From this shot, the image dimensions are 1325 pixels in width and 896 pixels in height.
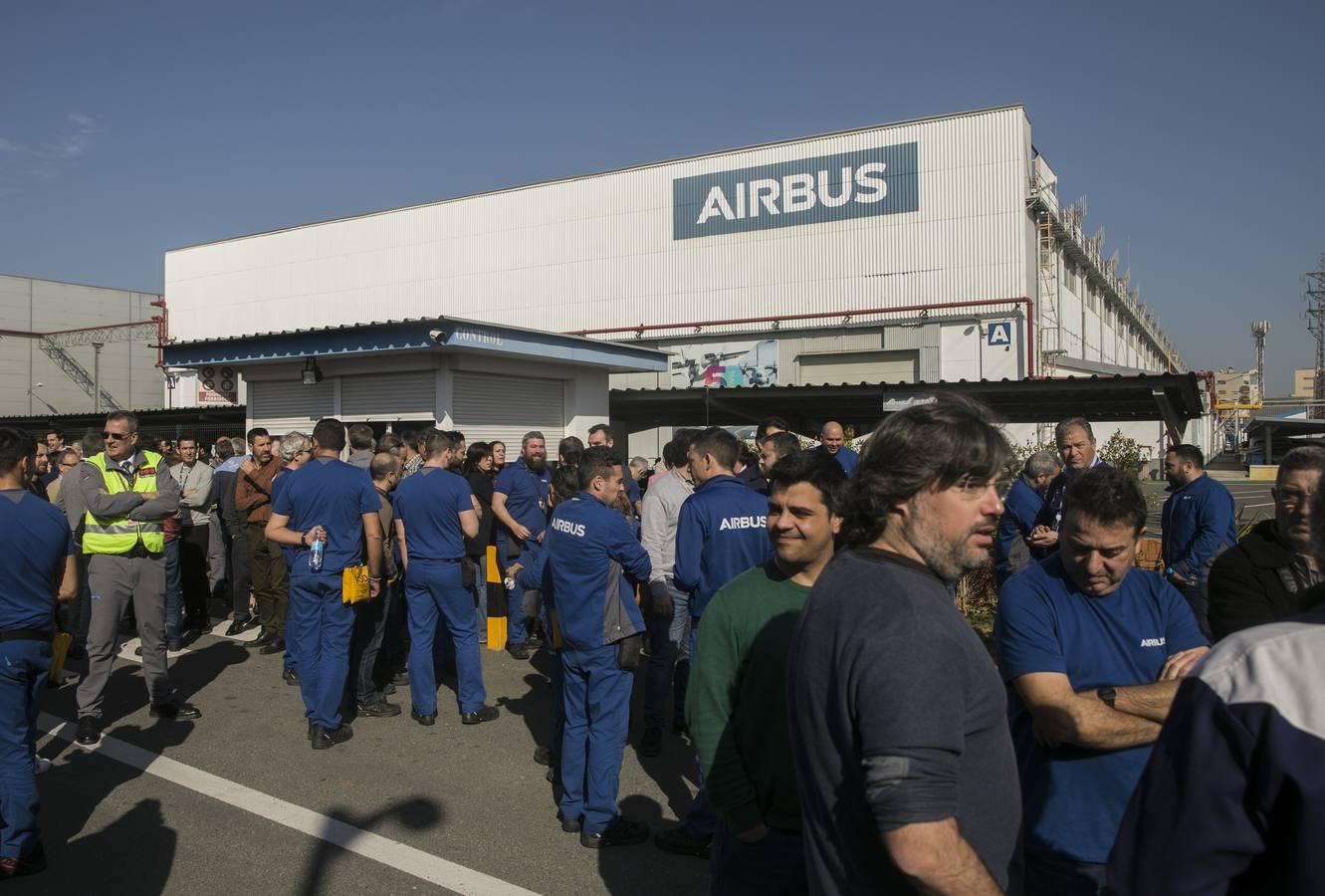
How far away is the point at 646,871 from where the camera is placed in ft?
14.9

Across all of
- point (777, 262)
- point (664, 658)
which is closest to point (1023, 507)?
point (664, 658)

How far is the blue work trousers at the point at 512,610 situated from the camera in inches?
356

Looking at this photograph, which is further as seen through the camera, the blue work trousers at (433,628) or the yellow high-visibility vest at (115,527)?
the blue work trousers at (433,628)

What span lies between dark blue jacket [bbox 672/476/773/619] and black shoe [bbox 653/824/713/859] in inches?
46.7

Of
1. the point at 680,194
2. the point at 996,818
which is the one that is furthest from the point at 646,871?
the point at 680,194

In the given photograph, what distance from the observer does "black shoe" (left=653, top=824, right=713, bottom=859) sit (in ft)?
15.4

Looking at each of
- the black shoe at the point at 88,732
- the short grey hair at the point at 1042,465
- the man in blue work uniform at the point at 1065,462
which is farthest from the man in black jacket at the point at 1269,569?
the black shoe at the point at 88,732

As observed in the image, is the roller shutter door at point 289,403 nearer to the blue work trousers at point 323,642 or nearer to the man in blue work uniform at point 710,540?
the blue work trousers at point 323,642

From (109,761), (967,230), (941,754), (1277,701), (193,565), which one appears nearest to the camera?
(1277,701)

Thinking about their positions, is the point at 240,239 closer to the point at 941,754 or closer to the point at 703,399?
the point at 703,399

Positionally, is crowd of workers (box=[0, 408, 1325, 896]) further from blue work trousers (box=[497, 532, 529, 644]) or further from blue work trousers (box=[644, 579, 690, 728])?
blue work trousers (box=[497, 532, 529, 644])

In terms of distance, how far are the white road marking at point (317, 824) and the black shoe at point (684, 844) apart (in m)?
0.79

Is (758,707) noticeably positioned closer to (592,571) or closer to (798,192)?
(592,571)

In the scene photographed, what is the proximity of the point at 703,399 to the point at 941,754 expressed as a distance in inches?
649
